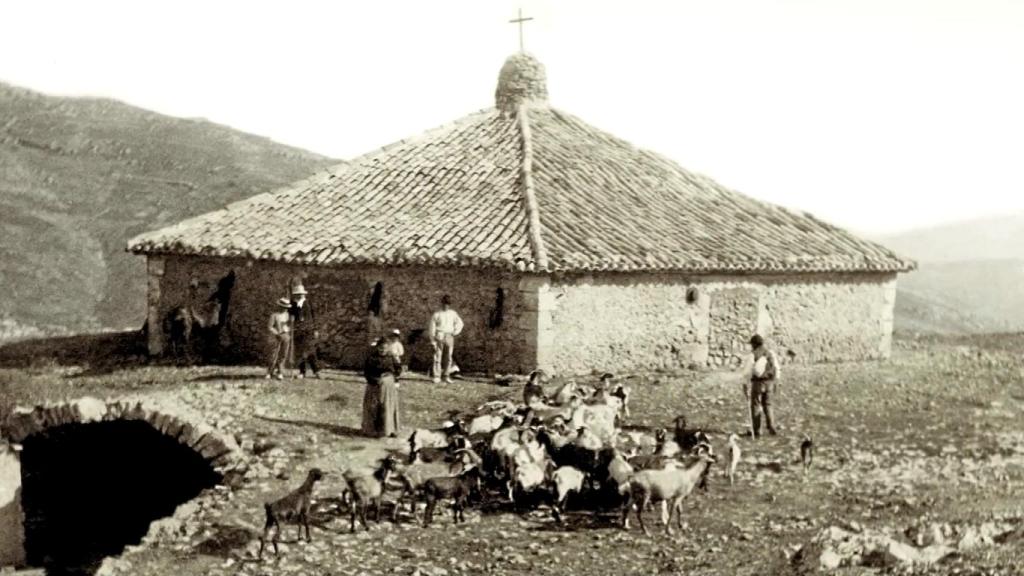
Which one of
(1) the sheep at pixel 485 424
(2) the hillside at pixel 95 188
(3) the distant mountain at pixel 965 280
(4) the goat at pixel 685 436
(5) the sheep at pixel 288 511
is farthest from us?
(3) the distant mountain at pixel 965 280

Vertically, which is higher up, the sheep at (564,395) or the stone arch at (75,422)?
the sheep at (564,395)

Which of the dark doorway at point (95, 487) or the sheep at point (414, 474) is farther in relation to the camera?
the dark doorway at point (95, 487)

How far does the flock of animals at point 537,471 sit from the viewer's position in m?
10.0

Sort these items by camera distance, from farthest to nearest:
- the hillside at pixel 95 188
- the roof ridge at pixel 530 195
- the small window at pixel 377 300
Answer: the hillside at pixel 95 188 < the small window at pixel 377 300 < the roof ridge at pixel 530 195

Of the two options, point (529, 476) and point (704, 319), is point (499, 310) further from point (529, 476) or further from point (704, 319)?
point (529, 476)

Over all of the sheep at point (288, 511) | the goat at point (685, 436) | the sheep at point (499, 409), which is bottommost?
the sheep at point (288, 511)

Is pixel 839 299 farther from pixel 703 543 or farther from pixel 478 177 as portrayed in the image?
pixel 703 543

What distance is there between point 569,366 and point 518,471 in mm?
7673

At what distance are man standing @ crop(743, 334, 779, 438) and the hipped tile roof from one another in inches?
188

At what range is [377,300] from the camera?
62.1ft

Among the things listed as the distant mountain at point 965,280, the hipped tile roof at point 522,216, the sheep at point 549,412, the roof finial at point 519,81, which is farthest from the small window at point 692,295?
the distant mountain at point 965,280

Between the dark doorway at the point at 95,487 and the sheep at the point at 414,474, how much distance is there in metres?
3.64

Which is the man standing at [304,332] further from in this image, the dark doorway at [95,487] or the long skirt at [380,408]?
the long skirt at [380,408]

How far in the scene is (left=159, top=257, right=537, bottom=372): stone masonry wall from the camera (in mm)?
17984
